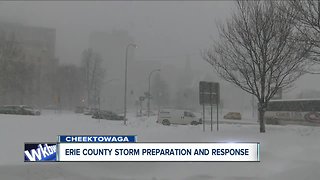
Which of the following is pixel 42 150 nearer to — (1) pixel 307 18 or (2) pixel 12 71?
(1) pixel 307 18

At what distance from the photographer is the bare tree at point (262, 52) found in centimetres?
1762

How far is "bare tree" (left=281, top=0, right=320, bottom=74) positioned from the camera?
1636 centimetres

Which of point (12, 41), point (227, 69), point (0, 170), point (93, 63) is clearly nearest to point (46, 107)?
point (93, 63)

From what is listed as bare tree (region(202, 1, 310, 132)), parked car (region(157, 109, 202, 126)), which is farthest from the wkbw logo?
parked car (region(157, 109, 202, 126))

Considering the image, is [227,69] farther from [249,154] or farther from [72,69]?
[72,69]

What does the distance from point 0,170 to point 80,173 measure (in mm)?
2040

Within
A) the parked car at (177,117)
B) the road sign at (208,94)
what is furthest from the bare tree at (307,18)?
the parked car at (177,117)

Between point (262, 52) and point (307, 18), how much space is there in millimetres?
2645

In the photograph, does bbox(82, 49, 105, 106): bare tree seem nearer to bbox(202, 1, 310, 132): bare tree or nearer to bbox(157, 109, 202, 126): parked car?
bbox(157, 109, 202, 126): parked car

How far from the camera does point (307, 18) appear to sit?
1645 cm

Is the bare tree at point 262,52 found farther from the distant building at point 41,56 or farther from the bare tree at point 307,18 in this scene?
the distant building at point 41,56

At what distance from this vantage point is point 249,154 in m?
8.91

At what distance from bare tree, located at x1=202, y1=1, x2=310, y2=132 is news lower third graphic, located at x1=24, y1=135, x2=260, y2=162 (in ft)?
32.5

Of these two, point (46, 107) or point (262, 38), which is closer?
point (262, 38)
